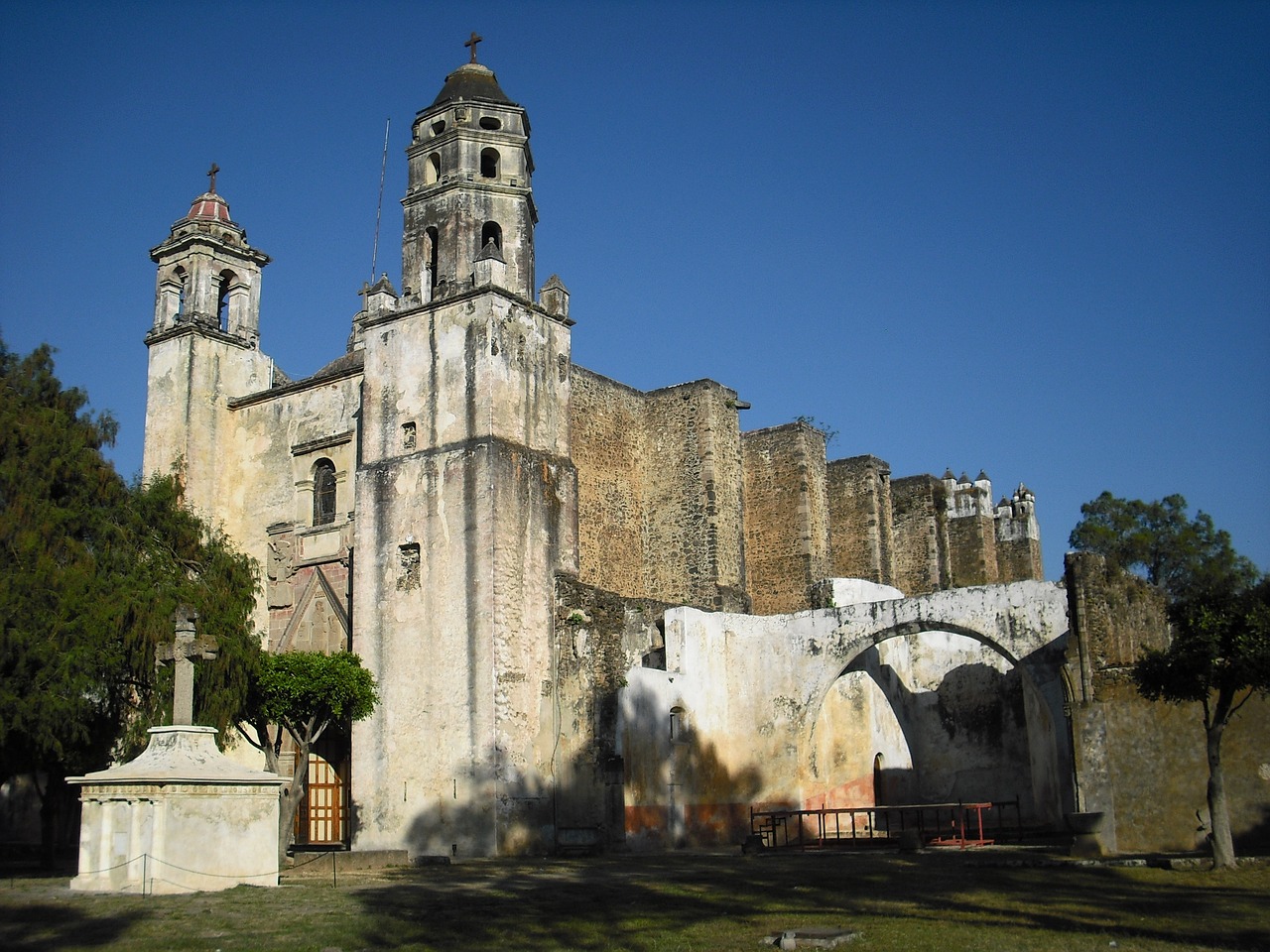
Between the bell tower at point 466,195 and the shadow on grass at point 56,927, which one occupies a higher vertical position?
the bell tower at point 466,195

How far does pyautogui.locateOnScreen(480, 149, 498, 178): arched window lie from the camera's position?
25.9 m

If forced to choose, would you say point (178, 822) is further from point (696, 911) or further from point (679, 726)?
point (679, 726)

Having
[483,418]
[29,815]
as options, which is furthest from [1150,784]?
[29,815]

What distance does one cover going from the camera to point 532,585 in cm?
2289

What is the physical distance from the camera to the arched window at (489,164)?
2586cm

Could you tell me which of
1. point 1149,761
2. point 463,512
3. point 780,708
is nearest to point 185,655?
point 463,512

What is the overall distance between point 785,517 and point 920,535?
254 inches

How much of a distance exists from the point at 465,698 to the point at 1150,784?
10748mm

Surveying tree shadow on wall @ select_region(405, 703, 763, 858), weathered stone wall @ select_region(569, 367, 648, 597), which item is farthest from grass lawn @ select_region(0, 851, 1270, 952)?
weathered stone wall @ select_region(569, 367, 648, 597)

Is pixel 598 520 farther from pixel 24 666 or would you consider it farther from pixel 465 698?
pixel 24 666

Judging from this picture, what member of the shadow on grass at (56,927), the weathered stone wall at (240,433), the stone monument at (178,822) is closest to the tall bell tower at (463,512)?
the weathered stone wall at (240,433)

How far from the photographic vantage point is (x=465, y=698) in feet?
71.7

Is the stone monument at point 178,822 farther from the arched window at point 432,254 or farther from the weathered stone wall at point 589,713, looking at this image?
the arched window at point 432,254

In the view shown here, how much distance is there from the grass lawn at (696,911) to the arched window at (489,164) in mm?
14719
